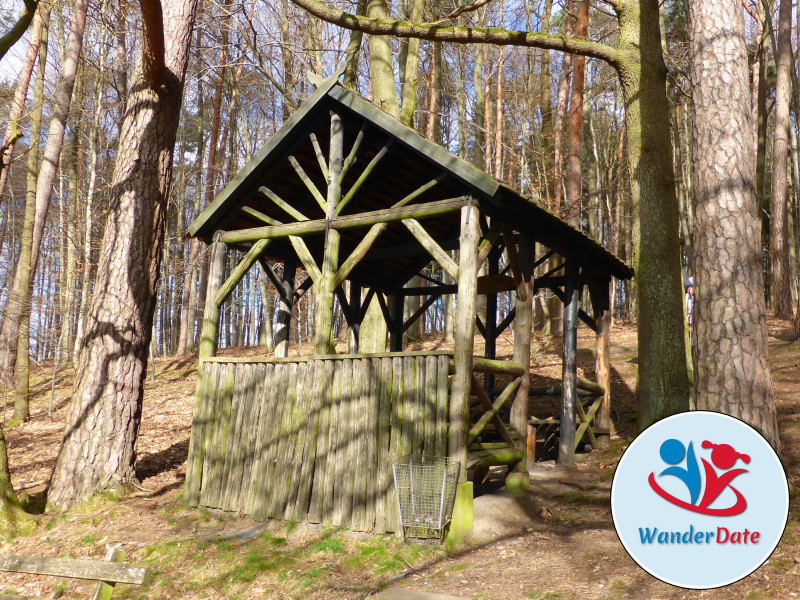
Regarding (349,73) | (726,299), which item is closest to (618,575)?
(726,299)

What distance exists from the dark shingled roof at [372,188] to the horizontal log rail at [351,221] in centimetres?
26

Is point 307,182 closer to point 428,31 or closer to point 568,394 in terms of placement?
point 428,31

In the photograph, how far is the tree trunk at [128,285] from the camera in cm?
858

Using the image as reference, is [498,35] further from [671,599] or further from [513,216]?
[671,599]

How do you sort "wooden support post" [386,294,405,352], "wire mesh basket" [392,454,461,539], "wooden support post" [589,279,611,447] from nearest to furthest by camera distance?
1. "wire mesh basket" [392,454,461,539]
2. "wooden support post" [589,279,611,447]
3. "wooden support post" [386,294,405,352]

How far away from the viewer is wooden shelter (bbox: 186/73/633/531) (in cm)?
723

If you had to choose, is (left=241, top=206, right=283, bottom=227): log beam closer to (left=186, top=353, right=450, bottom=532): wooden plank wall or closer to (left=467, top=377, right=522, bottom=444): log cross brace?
(left=186, top=353, right=450, bottom=532): wooden plank wall

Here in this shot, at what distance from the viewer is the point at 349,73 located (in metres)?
14.4

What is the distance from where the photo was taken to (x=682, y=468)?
13.1 ft

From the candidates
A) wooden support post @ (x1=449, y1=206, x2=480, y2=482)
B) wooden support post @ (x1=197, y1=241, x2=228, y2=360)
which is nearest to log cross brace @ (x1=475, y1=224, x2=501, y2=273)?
wooden support post @ (x1=449, y1=206, x2=480, y2=482)

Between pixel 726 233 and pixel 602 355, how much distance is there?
573 centimetres

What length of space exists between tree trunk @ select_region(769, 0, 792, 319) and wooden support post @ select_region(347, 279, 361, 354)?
44.8 feet

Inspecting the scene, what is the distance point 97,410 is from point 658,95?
9.19m

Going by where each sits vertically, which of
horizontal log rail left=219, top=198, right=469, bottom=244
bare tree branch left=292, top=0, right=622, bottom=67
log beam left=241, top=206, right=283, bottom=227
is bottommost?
horizontal log rail left=219, top=198, right=469, bottom=244
